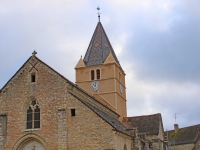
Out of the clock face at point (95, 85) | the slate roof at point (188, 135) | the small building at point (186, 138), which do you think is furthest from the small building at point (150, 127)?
the slate roof at point (188, 135)

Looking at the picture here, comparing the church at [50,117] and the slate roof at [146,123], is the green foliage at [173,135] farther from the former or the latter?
the church at [50,117]

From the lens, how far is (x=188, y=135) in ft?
200

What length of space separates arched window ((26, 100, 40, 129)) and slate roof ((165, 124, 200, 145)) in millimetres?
38107

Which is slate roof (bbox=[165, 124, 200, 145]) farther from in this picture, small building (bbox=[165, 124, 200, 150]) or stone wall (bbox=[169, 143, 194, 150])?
stone wall (bbox=[169, 143, 194, 150])

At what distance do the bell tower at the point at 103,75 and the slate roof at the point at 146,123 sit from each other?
82.9 inches

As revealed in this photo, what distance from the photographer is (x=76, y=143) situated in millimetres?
25359

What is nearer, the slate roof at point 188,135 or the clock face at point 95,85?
the clock face at point 95,85

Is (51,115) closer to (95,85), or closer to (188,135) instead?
(95,85)

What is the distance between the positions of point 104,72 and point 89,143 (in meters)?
21.3

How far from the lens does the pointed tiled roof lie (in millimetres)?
47094

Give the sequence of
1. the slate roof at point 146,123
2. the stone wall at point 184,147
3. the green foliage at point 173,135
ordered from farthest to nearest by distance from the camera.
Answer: the green foliage at point 173,135
the stone wall at point 184,147
the slate roof at point 146,123

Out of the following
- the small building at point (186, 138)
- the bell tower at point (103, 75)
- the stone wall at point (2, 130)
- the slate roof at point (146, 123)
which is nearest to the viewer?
the stone wall at point (2, 130)

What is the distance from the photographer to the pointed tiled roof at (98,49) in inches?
1854

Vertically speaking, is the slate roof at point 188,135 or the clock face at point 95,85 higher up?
the clock face at point 95,85
